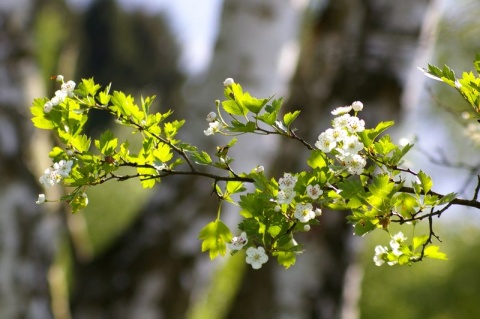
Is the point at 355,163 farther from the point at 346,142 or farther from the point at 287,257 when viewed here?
the point at 287,257

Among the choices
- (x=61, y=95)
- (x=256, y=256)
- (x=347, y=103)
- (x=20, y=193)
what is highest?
(x=347, y=103)

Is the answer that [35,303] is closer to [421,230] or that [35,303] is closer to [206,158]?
[206,158]

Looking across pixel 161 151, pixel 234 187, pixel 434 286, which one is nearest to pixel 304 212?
pixel 234 187

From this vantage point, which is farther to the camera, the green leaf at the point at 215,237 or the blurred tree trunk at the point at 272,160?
the blurred tree trunk at the point at 272,160

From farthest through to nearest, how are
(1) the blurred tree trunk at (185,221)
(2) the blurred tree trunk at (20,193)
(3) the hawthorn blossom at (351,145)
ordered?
(1) the blurred tree trunk at (185,221)
(2) the blurred tree trunk at (20,193)
(3) the hawthorn blossom at (351,145)

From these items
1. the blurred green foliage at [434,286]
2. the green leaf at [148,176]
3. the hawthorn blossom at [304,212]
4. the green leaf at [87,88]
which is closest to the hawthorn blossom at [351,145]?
the hawthorn blossom at [304,212]

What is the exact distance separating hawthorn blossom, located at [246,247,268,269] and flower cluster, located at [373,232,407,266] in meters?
0.18

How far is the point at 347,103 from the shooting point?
133 inches

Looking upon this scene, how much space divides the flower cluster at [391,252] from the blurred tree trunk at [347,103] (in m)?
2.14

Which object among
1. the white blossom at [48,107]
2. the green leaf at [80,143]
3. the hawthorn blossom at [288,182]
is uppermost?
the white blossom at [48,107]

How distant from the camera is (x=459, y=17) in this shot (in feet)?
14.0

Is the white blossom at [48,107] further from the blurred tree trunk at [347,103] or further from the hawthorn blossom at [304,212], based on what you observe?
the blurred tree trunk at [347,103]

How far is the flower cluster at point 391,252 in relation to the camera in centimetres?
113

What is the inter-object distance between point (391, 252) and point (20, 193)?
2.66m
